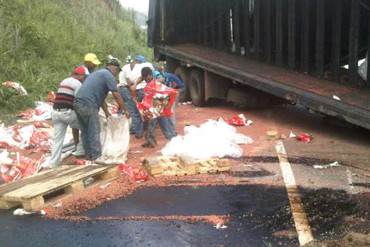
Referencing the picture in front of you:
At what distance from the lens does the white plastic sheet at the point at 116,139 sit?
9078 millimetres

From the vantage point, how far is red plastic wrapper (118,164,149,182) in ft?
26.7

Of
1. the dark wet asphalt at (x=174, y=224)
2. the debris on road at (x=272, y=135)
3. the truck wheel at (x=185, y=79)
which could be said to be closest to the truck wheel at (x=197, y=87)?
the truck wheel at (x=185, y=79)

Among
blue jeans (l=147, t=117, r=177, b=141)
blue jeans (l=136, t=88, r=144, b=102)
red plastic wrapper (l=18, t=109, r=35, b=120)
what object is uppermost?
blue jeans (l=136, t=88, r=144, b=102)

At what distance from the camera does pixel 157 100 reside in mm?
9906

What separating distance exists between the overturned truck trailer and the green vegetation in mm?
3391

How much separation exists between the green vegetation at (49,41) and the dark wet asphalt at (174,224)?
7.51m

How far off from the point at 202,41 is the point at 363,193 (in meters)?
10.2

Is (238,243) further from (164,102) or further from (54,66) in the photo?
(54,66)

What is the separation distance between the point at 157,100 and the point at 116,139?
110 centimetres

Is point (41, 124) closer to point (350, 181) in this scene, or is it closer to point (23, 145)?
point (23, 145)

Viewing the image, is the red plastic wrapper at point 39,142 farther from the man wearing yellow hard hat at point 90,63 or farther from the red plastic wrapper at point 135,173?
the red plastic wrapper at point 135,173

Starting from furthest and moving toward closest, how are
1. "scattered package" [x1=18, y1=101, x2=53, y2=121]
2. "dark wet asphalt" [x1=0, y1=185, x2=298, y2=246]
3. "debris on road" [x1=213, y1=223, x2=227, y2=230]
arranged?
"scattered package" [x1=18, y1=101, x2=53, y2=121], "debris on road" [x1=213, y1=223, x2=227, y2=230], "dark wet asphalt" [x1=0, y1=185, x2=298, y2=246]

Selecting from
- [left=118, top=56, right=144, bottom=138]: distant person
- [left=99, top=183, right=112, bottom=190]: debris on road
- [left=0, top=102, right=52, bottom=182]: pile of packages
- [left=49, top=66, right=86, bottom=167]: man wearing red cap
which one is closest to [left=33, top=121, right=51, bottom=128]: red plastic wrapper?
[left=0, top=102, right=52, bottom=182]: pile of packages

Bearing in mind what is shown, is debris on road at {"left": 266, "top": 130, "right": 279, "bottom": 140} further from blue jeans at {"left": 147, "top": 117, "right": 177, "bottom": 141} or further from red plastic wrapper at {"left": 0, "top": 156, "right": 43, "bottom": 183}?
red plastic wrapper at {"left": 0, "top": 156, "right": 43, "bottom": 183}
